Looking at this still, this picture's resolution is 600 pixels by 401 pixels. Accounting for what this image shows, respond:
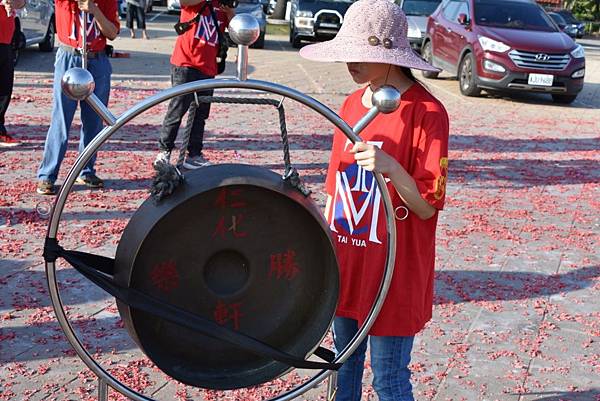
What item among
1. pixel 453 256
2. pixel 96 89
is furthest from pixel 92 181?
pixel 453 256

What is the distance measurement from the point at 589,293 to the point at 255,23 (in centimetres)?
392

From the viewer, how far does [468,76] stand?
14.9 meters

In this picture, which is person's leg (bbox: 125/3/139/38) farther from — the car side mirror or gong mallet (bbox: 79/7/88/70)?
gong mallet (bbox: 79/7/88/70)

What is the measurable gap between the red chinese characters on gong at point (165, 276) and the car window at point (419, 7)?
19.0 meters

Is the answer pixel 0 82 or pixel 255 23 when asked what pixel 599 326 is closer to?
pixel 255 23

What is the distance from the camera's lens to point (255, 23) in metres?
2.36

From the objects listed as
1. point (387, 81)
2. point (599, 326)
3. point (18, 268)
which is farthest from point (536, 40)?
point (387, 81)

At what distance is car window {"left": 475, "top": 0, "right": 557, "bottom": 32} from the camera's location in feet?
49.7

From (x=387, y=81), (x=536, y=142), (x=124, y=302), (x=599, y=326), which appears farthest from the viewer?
(x=536, y=142)

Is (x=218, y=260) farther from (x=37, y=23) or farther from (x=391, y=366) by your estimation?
(x=37, y=23)

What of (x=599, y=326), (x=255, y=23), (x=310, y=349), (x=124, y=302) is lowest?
(x=599, y=326)

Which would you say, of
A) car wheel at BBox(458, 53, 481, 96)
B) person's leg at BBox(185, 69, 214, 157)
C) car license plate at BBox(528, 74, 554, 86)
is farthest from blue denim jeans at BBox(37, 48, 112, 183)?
car license plate at BBox(528, 74, 554, 86)

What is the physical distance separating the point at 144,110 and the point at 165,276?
0.44 metres

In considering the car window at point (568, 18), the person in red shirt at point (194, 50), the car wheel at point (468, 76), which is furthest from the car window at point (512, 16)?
the car window at point (568, 18)
